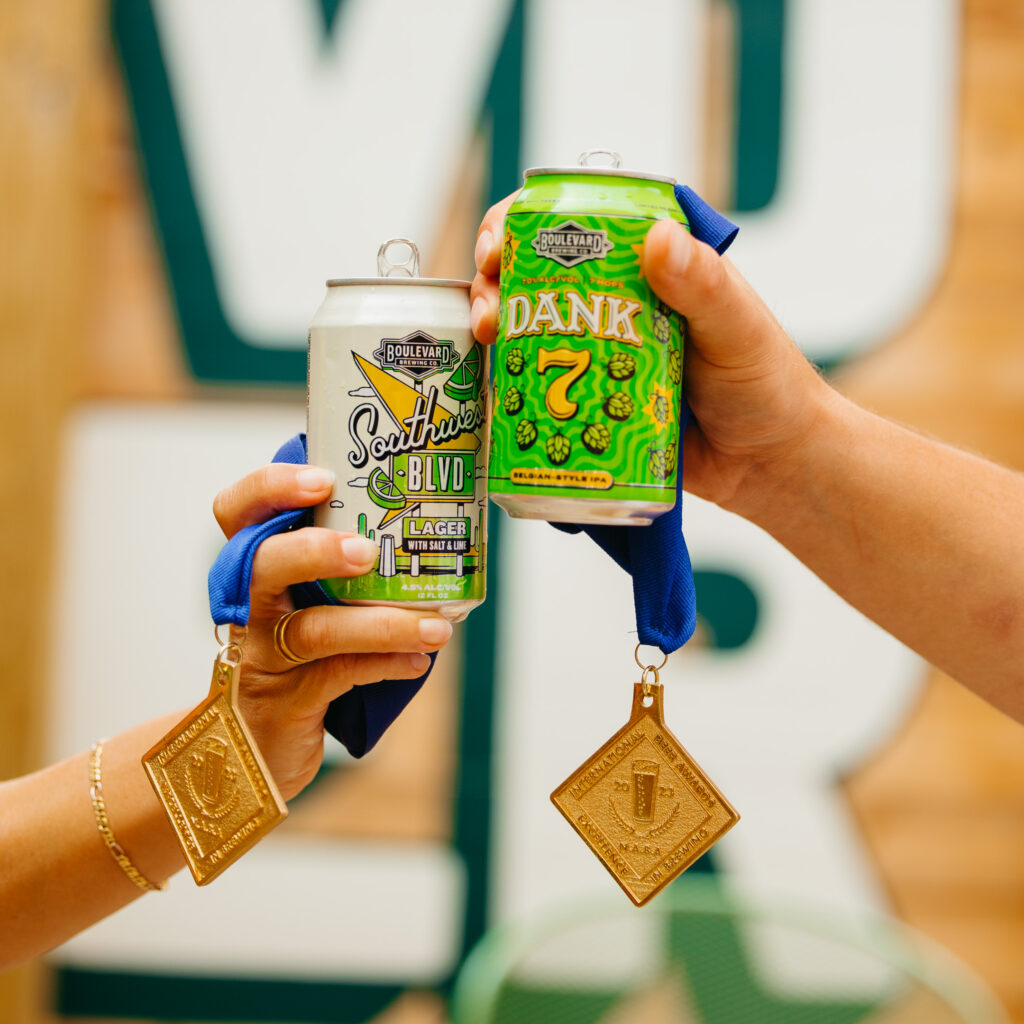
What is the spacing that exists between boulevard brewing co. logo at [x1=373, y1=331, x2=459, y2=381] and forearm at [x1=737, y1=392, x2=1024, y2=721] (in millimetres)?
303

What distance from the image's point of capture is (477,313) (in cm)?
73

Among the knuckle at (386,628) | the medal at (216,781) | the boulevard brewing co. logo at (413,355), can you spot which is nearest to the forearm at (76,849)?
the medal at (216,781)

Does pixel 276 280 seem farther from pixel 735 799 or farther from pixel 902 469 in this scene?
pixel 902 469

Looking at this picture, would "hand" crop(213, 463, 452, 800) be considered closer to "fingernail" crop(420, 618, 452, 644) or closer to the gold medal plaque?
"fingernail" crop(420, 618, 452, 644)

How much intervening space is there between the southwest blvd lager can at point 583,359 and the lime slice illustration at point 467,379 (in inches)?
1.5

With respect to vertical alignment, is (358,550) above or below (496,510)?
above

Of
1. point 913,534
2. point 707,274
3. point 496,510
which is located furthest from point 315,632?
point 496,510

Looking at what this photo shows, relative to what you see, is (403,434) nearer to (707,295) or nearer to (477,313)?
(477,313)

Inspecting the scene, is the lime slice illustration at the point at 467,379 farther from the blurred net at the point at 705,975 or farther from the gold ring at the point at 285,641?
the blurred net at the point at 705,975

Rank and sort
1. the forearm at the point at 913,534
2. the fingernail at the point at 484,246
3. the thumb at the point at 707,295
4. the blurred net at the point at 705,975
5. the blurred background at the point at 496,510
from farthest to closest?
the blurred background at the point at 496,510, the blurred net at the point at 705,975, the forearm at the point at 913,534, the fingernail at the point at 484,246, the thumb at the point at 707,295

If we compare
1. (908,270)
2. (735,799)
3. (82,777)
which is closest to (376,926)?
(735,799)

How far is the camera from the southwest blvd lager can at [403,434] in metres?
0.72

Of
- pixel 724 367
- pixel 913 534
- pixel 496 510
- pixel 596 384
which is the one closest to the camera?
pixel 596 384

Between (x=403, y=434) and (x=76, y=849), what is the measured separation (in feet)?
1.32
